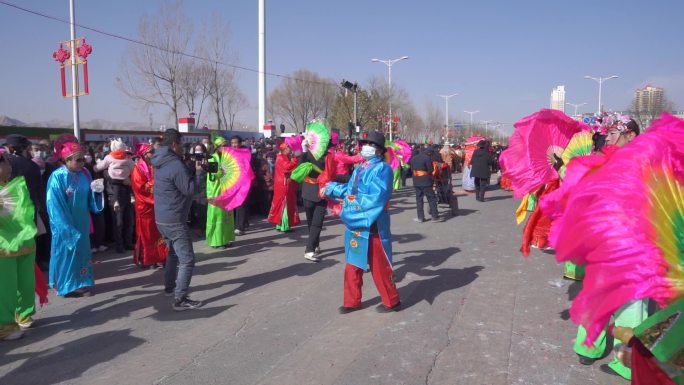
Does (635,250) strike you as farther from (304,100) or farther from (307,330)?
(304,100)

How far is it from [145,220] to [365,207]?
3542 millimetres

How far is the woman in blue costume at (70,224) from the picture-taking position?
5.37 m

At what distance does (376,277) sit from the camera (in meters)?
4.87

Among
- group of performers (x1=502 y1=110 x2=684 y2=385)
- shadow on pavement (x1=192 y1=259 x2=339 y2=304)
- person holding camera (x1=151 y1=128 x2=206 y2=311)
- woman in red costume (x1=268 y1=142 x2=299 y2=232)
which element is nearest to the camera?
group of performers (x1=502 y1=110 x2=684 y2=385)

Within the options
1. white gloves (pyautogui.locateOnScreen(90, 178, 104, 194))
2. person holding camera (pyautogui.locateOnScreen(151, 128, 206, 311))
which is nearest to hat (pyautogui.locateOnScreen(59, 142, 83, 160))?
white gloves (pyautogui.locateOnScreen(90, 178, 104, 194))

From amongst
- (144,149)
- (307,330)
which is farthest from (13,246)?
(144,149)

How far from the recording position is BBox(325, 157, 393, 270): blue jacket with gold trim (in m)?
4.77

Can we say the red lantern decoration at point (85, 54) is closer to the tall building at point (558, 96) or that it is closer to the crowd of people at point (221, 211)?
the crowd of people at point (221, 211)

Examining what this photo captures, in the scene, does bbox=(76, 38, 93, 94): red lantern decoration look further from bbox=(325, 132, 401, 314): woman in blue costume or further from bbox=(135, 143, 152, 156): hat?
bbox=(325, 132, 401, 314): woman in blue costume

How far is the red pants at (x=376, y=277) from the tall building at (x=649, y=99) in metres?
39.9

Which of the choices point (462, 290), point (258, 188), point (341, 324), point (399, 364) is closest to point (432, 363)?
point (399, 364)

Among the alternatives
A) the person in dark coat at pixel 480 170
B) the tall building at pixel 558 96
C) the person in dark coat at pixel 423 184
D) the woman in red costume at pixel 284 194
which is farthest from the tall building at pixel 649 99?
the tall building at pixel 558 96

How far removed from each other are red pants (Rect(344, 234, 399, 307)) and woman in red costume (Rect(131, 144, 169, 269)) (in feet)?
10.2

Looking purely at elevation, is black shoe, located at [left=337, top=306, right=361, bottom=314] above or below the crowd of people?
below
